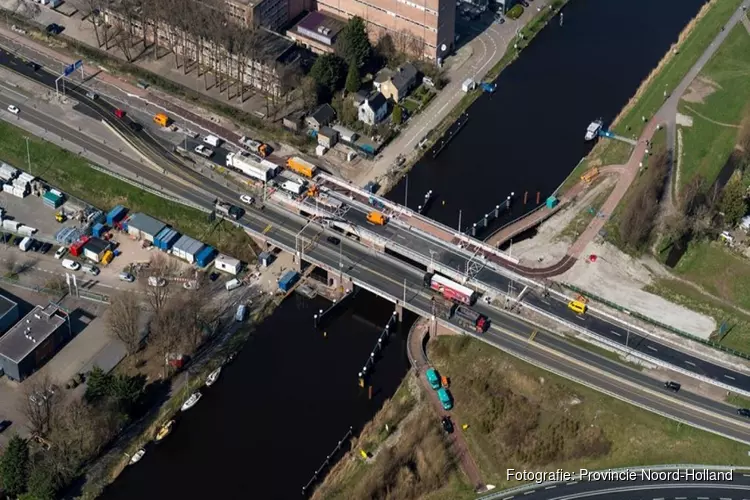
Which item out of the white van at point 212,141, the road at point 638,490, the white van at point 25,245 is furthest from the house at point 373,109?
the road at point 638,490

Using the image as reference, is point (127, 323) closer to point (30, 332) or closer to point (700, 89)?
point (30, 332)

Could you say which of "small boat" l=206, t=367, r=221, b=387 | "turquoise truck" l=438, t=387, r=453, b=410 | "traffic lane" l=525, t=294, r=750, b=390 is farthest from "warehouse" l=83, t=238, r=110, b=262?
"traffic lane" l=525, t=294, r=750, b=390

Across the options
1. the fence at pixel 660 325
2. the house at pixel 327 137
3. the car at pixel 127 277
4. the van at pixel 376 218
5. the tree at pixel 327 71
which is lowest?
the car at pixel 127 277

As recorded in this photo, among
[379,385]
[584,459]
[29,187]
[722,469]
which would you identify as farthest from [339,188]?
[722,469]

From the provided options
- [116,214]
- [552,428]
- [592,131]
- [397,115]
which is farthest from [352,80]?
[552,428]

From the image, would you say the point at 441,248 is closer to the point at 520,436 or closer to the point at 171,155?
the point at 520,436

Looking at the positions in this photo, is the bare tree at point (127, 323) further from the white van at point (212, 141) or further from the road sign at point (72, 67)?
the road sign at point (72, 67)
